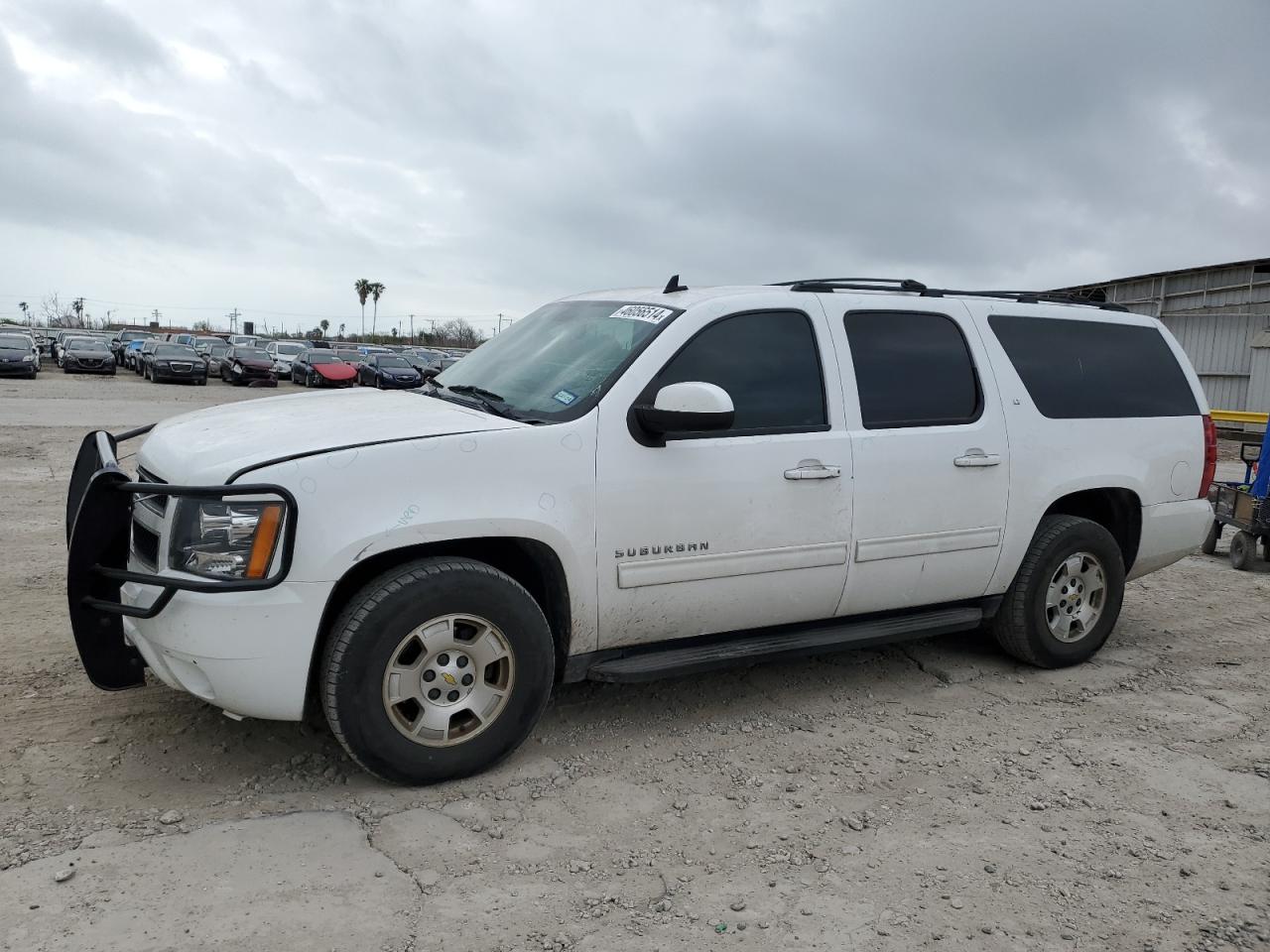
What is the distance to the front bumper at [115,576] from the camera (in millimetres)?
3219

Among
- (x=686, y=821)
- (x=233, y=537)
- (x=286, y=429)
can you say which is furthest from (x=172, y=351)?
(x=686, y=821)

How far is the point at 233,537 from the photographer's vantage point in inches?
127

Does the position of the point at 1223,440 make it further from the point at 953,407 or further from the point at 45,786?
the point at 45,786

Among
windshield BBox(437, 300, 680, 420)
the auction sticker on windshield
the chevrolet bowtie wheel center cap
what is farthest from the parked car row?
the chevrolet bowtie wheel center cap

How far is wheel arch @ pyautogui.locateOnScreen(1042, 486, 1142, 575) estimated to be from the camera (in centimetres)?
527

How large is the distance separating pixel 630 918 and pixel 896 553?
2.19m

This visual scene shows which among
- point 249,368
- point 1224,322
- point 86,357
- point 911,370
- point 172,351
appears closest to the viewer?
point 911,370

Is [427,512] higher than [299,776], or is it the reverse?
[427,512]

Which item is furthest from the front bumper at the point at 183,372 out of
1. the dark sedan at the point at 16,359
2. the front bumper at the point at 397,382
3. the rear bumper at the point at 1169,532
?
the rear bumper at the point at 1169,532

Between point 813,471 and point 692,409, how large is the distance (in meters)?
0.76

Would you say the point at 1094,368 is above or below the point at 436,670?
above

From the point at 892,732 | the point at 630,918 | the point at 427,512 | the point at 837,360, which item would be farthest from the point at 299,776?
the point at 837,360

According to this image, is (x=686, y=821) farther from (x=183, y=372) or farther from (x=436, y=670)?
(x=183, y=372)

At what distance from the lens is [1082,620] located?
17.1 ft
